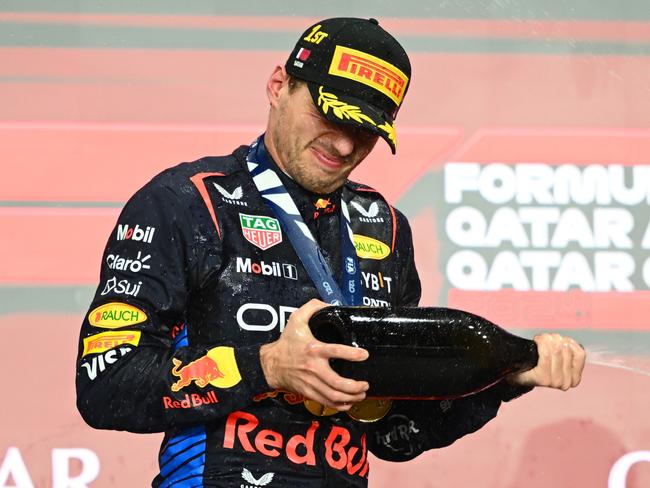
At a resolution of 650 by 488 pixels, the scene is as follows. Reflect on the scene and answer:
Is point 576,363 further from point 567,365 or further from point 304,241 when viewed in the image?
point 304,241

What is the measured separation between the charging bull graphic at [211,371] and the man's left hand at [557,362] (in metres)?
0.44

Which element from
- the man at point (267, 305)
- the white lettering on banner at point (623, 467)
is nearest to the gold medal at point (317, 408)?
the man at point (267, 305)

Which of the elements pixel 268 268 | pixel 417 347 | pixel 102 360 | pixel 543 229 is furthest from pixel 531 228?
pixel 102 360

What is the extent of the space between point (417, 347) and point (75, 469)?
5.85ft

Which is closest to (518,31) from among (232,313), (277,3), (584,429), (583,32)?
(583,32)

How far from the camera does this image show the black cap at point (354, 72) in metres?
1.63

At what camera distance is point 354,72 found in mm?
1663

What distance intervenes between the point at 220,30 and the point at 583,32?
106 cm

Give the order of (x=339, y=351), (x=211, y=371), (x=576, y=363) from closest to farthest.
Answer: (x=339, y=351) < (x=211, y=371) < (x=576, y=363)

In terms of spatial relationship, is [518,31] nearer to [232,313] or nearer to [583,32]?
[583,32]

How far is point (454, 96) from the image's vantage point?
3.15 meters

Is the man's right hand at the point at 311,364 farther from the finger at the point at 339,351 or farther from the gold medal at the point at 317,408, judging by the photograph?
the gold medal at the point at 317,408

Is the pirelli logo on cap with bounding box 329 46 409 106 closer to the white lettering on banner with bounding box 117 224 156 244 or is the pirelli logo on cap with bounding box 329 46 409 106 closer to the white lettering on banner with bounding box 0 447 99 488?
the white lettering on banner with bounding box 117 224 156 244

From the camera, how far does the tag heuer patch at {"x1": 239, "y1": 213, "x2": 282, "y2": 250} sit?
1.64m
